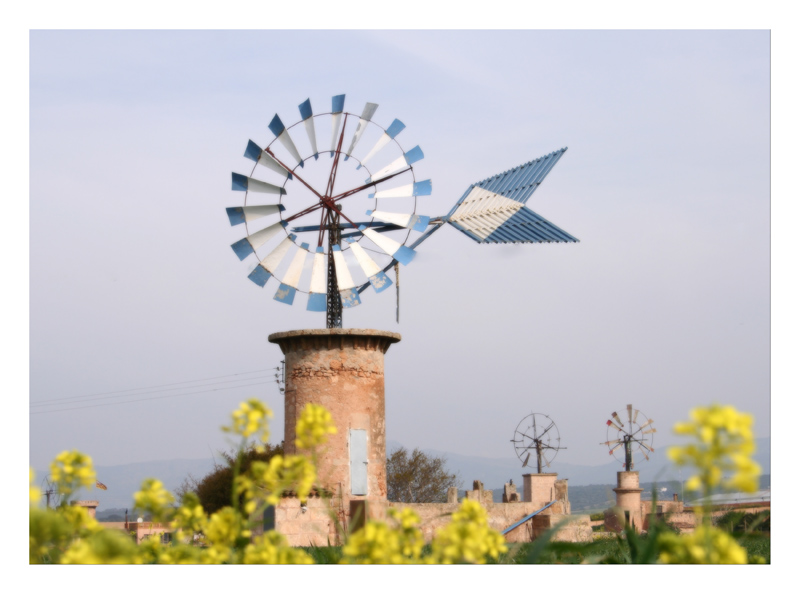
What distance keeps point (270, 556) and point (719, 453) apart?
1620 millimetres

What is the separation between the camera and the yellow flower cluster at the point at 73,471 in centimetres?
378

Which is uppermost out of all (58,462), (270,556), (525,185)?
(525,185)

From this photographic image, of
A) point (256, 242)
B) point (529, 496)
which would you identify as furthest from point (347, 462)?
point (529, 496)

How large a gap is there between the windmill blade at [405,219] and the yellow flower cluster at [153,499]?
1073 cm

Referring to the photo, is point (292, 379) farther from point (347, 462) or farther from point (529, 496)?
point (529, 496)

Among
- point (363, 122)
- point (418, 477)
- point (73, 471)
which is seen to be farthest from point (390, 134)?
point (418, 477)

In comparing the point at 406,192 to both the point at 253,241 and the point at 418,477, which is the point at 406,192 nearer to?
the point at 253,241

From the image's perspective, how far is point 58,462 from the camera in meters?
3.79

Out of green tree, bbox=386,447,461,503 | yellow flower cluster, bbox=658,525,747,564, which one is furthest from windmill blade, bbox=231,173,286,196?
green tree, bbox=386,447,461,503

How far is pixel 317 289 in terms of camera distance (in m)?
14.0

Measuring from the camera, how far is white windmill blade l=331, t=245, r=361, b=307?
540 inches

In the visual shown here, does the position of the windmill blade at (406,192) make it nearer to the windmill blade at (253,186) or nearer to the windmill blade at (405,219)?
the windmill blade at (405,219)

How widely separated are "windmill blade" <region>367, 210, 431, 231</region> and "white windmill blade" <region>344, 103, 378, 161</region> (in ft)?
3.70

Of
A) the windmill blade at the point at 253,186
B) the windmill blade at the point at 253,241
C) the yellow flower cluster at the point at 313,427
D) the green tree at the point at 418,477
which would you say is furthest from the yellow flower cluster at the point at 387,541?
the green tree at the point at 418,477
